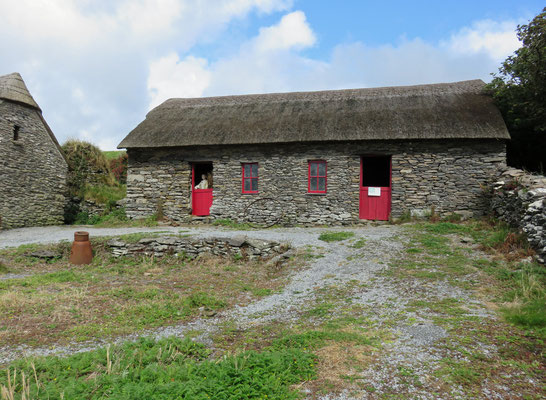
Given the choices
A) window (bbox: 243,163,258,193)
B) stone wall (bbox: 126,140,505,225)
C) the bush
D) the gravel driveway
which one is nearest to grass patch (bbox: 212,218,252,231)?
stone wall (bbox: 126,140,505,225)

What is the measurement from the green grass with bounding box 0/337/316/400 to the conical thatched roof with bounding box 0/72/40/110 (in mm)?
13810

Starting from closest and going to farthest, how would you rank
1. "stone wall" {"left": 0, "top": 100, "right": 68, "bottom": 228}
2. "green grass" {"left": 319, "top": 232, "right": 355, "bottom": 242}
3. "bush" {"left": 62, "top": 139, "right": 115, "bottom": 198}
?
"green grass" {"left": 319, "top": 232, "right": 355, "bottom": 242} → "stone wall" {"left": 0, "top": 100, "right": 68, "bottom": 228} → "bush" {"left": 62, "top": 139, "right": 115, "bottom": 198}

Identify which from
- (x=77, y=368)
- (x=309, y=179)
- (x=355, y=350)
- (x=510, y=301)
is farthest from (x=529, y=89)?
(x=77, y=368)

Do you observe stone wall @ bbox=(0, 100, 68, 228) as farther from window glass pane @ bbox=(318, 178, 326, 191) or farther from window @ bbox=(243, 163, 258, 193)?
window glass pane @ bbox=(318, 178, 326, 191)

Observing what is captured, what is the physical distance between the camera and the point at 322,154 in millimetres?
12633

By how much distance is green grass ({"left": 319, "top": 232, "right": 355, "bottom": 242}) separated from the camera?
9531mm

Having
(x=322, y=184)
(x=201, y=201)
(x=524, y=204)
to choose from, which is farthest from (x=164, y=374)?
(x=201, y=201)

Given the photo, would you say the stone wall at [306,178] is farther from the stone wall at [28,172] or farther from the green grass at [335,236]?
the stone wall at [28,172]

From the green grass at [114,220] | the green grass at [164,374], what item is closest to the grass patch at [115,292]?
the green grass at [164,374]

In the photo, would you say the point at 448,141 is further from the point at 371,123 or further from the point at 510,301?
the point at 510,301

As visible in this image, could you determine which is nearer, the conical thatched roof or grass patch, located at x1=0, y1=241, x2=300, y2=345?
grass patch, located at x1=0, y1=241, x2=300, y2=345

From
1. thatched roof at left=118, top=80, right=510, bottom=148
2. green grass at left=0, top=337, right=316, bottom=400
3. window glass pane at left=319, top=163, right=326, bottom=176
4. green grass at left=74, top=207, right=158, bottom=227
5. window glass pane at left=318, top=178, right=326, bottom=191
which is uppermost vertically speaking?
thatched roof at left=118, top=80, right=510, bottom=148

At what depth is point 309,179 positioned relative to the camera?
42.1ft

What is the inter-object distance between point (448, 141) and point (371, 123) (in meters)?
2.65
